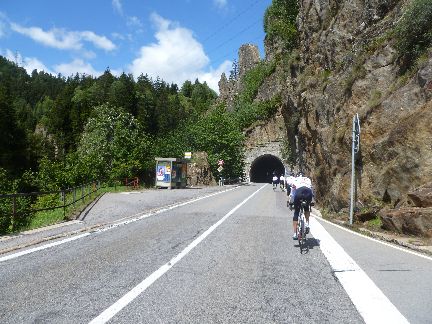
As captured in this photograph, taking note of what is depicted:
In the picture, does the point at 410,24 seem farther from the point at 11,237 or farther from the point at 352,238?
the point at 11,237

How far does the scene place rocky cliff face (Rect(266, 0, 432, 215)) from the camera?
13.6m

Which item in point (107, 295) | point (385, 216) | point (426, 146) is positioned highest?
point (426, 146)

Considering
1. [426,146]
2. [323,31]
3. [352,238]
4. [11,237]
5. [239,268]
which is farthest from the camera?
[323,31]

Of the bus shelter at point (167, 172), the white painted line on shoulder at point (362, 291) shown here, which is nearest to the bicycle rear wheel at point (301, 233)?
the white painted line on shoulder at point (362, 291)

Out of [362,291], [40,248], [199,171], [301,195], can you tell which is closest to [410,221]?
[301,195]

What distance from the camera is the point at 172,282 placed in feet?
20.2

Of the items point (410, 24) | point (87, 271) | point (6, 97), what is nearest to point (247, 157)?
point (6, 97)

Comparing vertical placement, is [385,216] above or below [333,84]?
below

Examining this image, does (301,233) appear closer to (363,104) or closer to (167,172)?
(363,104)

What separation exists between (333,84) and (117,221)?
52.7ft

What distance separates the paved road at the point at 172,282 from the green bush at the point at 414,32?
10943 mm

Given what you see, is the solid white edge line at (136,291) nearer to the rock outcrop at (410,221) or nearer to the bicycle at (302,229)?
the bicycle at (302,229)

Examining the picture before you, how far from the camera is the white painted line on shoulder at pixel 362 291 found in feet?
15.7

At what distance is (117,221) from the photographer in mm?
14117
